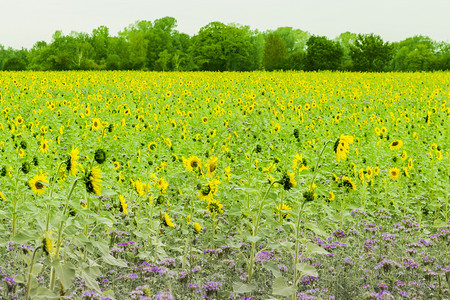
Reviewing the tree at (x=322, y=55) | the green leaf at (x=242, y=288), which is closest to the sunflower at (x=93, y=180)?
the green leaf at (x=242, y=288)

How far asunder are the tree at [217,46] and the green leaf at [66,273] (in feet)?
158

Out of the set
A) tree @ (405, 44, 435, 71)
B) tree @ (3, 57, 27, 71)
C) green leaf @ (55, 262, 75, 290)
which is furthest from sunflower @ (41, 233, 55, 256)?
tree @ (405, 44, 435, 71)

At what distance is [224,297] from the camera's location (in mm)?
3605

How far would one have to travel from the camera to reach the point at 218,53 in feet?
167

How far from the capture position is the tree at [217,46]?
1997 inches

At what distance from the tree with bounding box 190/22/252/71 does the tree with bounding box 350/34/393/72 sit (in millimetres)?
16336

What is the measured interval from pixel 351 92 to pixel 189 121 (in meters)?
8.17

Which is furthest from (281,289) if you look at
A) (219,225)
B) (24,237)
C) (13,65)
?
(13,65)

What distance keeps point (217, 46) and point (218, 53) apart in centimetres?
83

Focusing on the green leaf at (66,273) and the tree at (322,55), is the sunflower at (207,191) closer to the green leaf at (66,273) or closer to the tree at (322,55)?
the green leaf at (66,273)

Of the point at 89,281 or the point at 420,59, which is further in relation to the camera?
the point at 420,59

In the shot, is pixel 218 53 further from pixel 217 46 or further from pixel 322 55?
pixel 322 55

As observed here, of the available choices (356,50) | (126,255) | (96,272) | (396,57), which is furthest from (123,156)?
(396,57)

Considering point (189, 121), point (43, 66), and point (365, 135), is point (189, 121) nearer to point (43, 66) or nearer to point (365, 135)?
point (365, 135)
